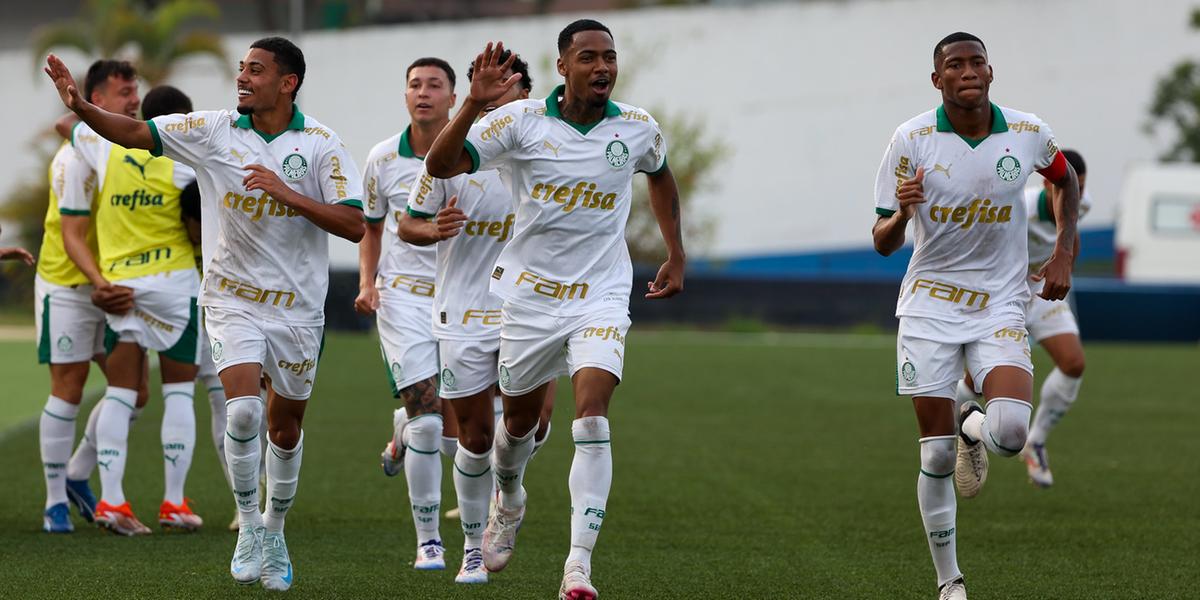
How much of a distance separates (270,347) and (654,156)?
1.88 metres

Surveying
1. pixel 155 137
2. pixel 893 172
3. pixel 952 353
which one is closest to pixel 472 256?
pixel 155 137

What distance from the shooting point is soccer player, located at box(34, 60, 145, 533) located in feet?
29.2

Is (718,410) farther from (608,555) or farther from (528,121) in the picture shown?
(528,121)

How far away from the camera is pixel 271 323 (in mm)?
7273

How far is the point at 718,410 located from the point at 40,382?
307 inches

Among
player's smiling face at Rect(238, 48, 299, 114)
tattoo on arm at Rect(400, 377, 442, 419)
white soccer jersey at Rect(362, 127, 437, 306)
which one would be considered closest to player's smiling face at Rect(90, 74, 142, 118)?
white soccer jersey at Rect(362, 127, 437, 306)

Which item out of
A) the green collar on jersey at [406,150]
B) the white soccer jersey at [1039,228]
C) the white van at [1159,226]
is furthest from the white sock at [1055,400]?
the white van at [1159,226]

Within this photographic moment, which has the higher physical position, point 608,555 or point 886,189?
point 886,189

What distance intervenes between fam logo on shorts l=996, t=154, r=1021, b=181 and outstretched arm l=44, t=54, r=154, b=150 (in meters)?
3.58

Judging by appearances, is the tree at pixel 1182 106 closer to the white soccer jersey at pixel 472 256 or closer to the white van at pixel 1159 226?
the white van at pixel 1159 226

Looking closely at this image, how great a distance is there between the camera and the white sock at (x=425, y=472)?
8.09 metres

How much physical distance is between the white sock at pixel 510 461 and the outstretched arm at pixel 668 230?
0.86 meters

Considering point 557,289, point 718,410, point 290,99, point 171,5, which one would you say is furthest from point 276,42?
point 171,5

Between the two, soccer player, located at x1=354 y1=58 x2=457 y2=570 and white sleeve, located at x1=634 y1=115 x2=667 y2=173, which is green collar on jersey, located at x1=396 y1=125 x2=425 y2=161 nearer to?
soccer player, located at x1=354 y1=58 x2=457 y2=570
